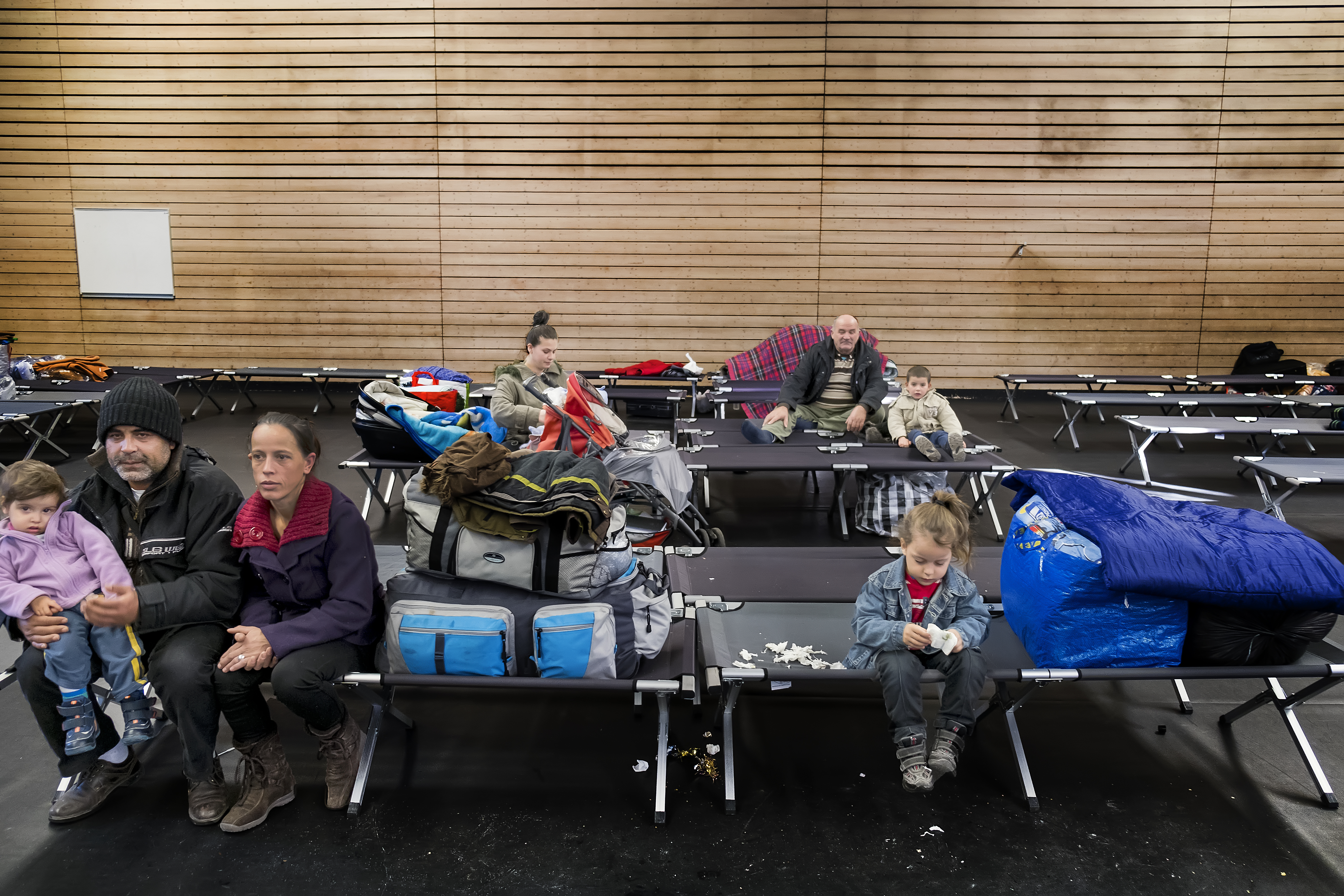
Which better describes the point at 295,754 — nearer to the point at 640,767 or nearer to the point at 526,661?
the point at 526,661

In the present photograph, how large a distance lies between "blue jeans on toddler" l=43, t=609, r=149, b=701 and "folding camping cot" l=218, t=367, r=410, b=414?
602 cm

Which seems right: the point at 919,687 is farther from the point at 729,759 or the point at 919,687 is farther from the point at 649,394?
the point at 649,394

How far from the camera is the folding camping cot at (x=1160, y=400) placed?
7.10 metres

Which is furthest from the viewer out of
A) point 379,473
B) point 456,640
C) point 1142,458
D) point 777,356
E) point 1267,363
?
point 1267,363

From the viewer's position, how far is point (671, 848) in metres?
2.15

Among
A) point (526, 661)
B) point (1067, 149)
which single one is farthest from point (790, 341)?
point (526, 661)

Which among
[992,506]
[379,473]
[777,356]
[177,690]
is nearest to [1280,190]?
[777,356]

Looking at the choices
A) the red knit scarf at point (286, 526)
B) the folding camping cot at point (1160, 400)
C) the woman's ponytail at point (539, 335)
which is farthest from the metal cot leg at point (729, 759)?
the folding camping cot at point (1160, 400)

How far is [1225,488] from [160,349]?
10903 millimetres

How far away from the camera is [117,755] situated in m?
2.36

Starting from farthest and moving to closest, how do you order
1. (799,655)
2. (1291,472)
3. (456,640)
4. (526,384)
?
(526,384)
(1291,472)
(799,655)
(456,640)

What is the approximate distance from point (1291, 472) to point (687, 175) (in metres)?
6.58

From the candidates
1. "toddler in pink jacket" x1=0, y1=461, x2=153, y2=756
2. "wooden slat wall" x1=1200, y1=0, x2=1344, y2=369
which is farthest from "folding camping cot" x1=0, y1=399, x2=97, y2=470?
"wooden slat wall" x1=1200, y1=0, x2=1344, y2=369

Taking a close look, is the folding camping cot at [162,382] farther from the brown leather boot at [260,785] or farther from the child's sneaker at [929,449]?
the child's sneaker at [929,449]
